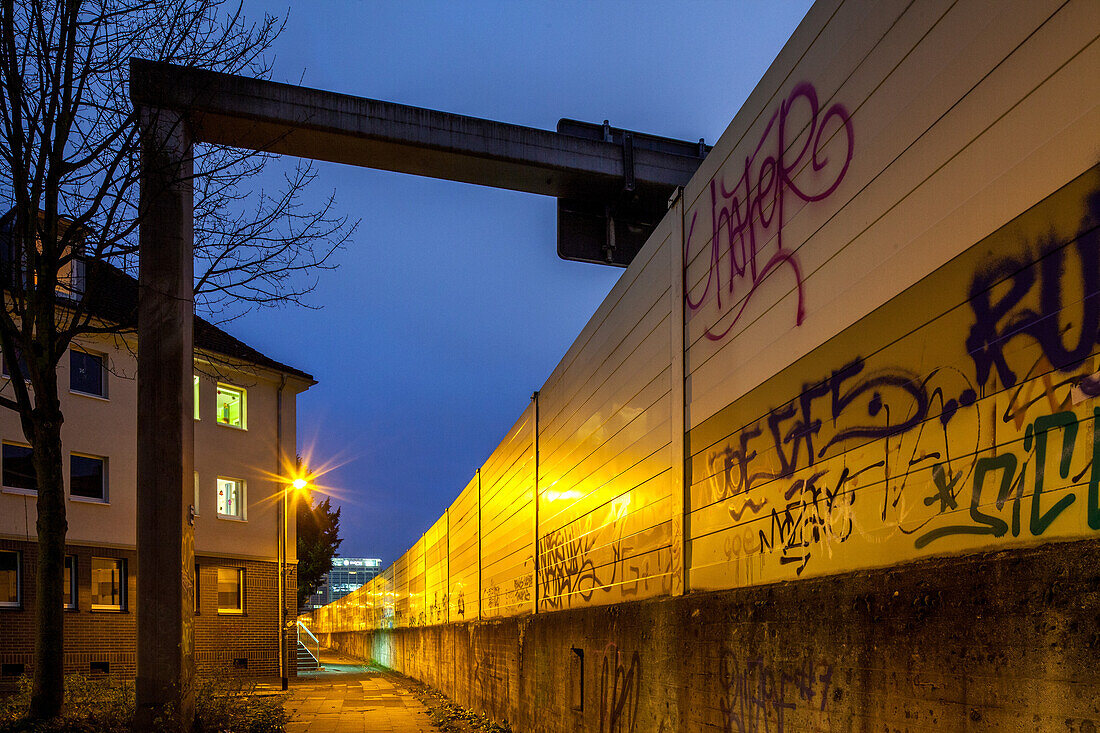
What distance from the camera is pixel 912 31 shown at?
316 cm

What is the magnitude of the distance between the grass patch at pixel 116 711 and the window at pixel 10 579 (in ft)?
26.0

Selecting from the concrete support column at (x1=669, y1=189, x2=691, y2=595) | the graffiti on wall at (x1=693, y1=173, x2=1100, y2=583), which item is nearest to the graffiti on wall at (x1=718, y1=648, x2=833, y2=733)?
the graffiti on wall at (x1=693, y1=173, x2=1100, y2=583)

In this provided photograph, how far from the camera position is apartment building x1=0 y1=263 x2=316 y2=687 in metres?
19.2

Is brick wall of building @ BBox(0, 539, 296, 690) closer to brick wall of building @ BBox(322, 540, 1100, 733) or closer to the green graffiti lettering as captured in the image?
brick wall of building @ BBox(322, 540, 1100, 733)

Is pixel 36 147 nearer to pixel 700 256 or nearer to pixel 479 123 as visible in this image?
pixel 479 123

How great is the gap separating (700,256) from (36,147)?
6.94 m

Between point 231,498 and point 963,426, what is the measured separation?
24.4 meters

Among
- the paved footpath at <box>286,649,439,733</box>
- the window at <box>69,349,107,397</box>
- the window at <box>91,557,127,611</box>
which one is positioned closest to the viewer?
the paved footpath at <box>286,649,439,733</box>

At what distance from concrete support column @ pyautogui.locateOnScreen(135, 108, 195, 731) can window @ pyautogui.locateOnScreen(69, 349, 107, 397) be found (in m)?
12.4

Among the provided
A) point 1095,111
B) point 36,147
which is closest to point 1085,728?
point 1095,111

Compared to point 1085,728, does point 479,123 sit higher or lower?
A: higher

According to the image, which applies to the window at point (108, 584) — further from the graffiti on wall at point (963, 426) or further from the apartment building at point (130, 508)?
the graffiti on wall at point (963, 426)

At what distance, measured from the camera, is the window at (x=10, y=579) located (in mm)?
19016

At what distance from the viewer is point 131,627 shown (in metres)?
21.3
